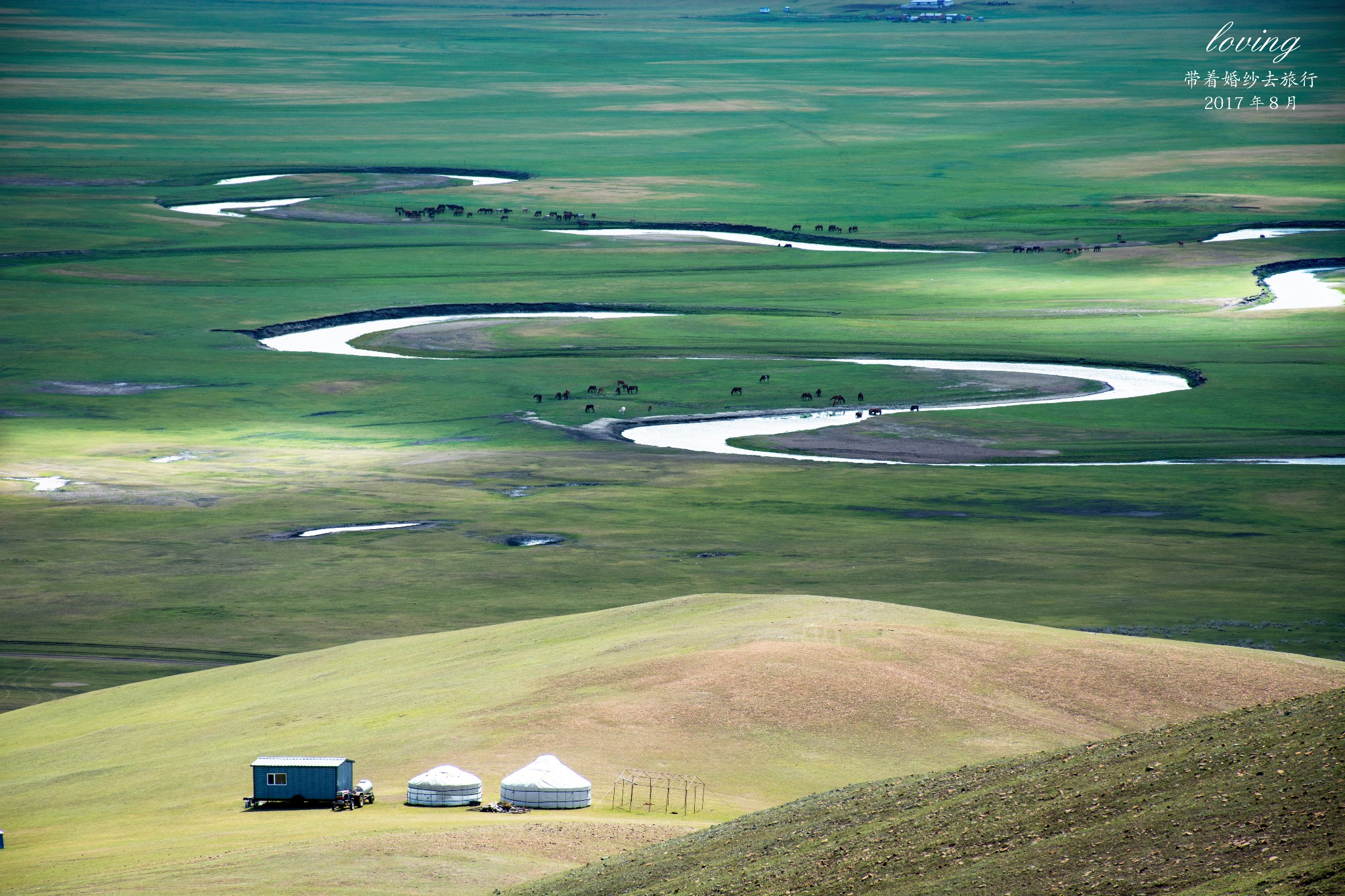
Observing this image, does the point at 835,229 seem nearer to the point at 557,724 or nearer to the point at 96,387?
the point at 96,387

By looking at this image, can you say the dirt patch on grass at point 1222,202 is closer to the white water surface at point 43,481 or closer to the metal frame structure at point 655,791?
the white water surface at point 43,481

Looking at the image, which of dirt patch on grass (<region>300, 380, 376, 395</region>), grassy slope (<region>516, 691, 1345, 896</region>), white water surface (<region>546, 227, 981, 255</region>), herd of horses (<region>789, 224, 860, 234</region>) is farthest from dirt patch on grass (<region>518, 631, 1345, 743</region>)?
herd of horses (<region>789, 224, 860, 234</region>)

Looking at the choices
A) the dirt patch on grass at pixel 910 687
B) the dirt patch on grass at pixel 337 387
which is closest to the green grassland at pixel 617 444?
the dirt patch on grass at pixel 337 387

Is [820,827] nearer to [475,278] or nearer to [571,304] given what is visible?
[571,304]

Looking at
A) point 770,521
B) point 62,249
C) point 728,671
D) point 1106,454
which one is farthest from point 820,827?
point 62,249

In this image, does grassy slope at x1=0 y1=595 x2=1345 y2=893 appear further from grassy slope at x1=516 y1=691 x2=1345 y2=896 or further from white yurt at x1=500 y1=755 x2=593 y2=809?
grassy slope at x1=516 y1=691 x2=1345 y2=896

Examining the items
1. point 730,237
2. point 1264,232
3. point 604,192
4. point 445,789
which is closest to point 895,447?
point 445,789

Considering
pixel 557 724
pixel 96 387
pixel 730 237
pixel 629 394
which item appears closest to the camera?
pixel 557 724
